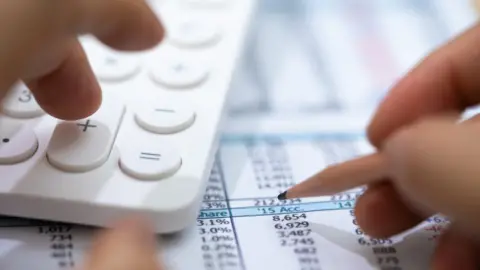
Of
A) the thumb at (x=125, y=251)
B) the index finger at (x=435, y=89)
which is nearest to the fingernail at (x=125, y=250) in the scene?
the thumb at (x=125, y=251)

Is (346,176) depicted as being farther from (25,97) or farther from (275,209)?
(25,97)

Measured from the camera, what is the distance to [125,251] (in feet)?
0.74

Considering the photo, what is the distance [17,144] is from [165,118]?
69mm

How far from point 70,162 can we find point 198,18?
0.16 metres

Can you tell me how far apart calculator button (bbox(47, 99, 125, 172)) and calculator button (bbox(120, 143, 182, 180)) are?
0.04 feet

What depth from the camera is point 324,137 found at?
0.39 m

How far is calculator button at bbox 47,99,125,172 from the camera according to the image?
310 millimetres

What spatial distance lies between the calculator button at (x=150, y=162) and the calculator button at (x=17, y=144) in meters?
0.04

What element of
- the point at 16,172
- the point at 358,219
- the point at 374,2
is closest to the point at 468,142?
the point at 358,219

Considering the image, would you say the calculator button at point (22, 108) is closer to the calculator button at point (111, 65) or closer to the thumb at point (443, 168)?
the calculator button at point (111, 65)

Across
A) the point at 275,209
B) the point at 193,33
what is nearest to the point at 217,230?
the point at 275,209

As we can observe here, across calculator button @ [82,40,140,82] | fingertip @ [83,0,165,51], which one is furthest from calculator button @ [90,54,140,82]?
fingertip @ [83,0,165,51]

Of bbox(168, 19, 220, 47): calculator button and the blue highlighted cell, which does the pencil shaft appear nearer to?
the blue highlighted cell

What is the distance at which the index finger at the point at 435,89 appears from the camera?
11.3 inches
